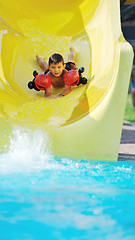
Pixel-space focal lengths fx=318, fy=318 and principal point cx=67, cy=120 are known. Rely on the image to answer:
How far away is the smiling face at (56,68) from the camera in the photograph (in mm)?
2807

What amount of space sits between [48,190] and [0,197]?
252mm

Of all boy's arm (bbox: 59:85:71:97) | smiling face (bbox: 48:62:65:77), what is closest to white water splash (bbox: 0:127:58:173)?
boy's arm (bbox: 59:85:71:97)

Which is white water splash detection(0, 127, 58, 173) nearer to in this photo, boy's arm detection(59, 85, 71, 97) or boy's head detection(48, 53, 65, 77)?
boy's arm detection(59, 85, 71, 97)

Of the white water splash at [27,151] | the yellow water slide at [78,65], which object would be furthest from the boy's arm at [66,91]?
the white water splash at [27,151]

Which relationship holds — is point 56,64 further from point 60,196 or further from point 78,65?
point 60,196

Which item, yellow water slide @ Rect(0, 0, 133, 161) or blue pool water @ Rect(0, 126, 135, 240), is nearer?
blue pool water @ Rect(0, 126, 135, 240)

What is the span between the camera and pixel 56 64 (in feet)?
9.18

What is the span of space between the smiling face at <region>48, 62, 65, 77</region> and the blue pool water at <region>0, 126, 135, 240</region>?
Answer: 79 cm

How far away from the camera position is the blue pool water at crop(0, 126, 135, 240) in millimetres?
1266

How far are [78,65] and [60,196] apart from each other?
185cm

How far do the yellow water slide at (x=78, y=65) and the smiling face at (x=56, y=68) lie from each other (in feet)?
0.56

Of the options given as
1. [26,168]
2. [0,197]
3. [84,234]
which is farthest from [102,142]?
[84,234]

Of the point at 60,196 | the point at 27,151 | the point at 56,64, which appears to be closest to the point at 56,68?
the point at 56,64

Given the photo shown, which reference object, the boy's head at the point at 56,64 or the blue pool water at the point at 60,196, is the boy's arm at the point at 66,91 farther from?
the blue pool water at the point at 60,196
